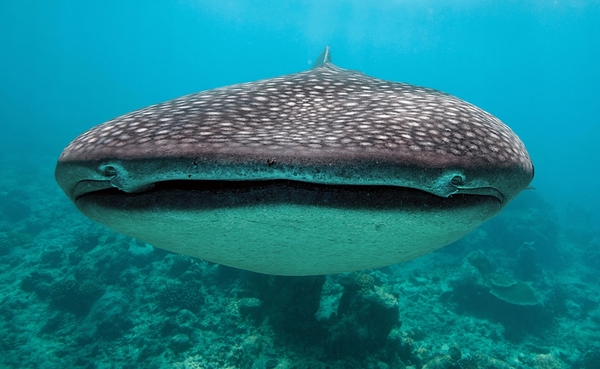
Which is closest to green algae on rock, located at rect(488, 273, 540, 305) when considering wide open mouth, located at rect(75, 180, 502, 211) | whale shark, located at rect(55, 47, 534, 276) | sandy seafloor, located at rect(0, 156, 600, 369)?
sandy seafloor, located at rect(0, 156, 600, 369)

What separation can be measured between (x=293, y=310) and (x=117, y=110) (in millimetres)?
155309

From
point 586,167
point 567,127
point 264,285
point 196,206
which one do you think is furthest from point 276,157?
point 567,127

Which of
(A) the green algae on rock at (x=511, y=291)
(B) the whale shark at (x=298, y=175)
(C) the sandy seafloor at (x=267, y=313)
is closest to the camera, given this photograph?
(B) the whale shark at (x=298, y=175)

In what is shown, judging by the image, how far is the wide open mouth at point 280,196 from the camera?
146cm

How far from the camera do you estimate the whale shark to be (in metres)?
1.42

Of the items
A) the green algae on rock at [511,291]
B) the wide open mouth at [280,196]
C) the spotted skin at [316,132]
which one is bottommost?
the green algae on rock at [511,291]

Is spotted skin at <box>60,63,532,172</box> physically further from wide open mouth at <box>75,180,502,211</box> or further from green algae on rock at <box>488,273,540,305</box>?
green algae on rock at <box>488,273,540,305</box>

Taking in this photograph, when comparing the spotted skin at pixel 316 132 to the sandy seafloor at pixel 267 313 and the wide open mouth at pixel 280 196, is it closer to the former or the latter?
the wide open mouth at pixel 280 196

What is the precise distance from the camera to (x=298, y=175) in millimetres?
1363

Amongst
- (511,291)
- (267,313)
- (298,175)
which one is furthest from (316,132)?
(511,291)

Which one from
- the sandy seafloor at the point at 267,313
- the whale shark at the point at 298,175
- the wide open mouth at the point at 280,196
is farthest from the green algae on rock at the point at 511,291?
the wide open mouth at the point at 280,196

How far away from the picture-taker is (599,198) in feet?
223

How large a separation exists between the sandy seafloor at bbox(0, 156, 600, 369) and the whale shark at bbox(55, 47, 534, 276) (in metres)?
7.56

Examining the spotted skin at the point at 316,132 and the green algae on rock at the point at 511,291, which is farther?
the green algae on rock at the point at 511,291
